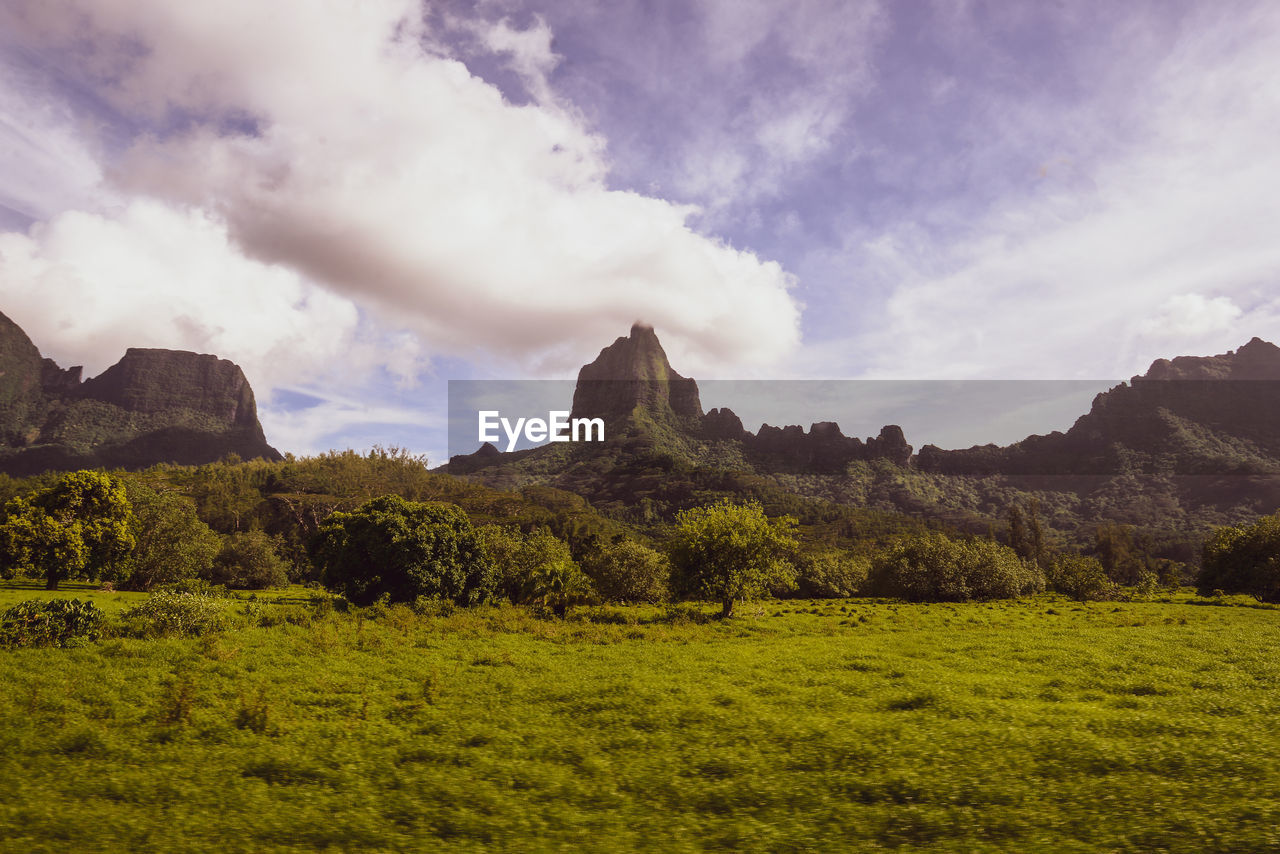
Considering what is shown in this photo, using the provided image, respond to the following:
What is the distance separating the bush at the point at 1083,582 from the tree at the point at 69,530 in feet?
381

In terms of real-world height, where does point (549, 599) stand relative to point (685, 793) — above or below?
below

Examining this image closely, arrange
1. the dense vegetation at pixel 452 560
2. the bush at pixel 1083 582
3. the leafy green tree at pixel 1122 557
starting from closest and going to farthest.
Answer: the dense vegetation at pixel 452 560 → the bush at pixel 1083 582 → the leafy green tree at pixel 1122 557

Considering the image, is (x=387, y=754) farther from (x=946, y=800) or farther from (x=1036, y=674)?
(x=1036, y=674)

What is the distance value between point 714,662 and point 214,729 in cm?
2046

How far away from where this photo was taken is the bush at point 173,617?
3297cm

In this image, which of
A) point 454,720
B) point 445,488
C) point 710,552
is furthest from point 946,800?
point 445,488

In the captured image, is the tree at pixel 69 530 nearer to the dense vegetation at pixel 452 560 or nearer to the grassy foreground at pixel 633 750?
the dense vegetation at pixel 452 560

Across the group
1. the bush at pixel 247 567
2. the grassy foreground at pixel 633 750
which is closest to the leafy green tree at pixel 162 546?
the bush at pixel 247 567

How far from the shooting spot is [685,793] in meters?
14.3

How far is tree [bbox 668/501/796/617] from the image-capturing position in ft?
162

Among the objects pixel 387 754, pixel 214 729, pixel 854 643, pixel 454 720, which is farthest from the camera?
pixel 854 643

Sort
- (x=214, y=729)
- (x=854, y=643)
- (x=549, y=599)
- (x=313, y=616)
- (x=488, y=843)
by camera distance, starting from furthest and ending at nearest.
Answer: (x=549, y=599) < (x=313, y=616) < (x=854, y=643) < (x=214, y=729) < (x=488, y=843)

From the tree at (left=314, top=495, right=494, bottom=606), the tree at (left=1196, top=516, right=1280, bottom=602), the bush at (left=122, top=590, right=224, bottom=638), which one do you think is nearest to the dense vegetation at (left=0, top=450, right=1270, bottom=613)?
the tree at (left=314, top=495, right=494, bottom=606)

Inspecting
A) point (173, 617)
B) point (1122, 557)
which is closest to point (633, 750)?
point (173, 617)
